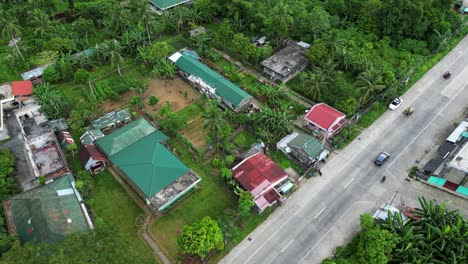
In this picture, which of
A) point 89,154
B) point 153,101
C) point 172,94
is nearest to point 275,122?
point 172,94

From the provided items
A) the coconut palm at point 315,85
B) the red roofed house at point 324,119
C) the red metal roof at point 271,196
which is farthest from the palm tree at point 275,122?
the red metal roof at point 271,196

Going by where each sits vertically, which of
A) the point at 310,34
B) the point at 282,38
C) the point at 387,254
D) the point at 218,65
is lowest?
the point at 387,254

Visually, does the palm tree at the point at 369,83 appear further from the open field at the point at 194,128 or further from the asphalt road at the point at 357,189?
the open field at the point at 194,128

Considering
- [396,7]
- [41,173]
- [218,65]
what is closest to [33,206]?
[41,173]

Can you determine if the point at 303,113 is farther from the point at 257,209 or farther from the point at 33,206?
the point at 33,206

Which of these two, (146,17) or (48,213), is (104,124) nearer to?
(48,213)

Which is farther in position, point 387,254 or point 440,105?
point 440,105
